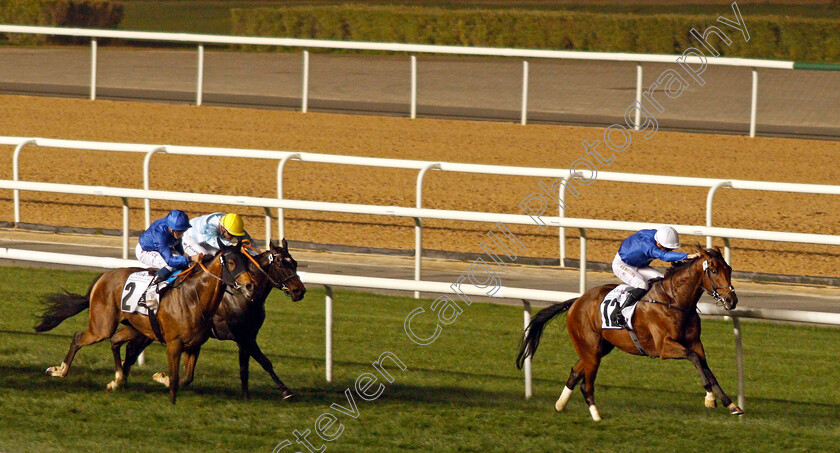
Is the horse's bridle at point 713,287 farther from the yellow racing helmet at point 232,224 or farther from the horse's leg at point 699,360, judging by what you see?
the yellow racing helmet at point 232,224

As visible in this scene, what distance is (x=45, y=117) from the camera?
12.8m

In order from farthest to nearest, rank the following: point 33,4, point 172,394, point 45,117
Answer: point 33,4 → point 45,117 → point 172,394

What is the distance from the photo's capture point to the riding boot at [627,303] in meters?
5.73

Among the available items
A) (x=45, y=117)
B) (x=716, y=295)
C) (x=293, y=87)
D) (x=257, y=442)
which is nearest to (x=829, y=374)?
(x=716, y=295)

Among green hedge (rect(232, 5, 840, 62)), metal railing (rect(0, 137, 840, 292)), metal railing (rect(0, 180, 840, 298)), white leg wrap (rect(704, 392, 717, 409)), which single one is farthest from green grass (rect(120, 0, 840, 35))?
white leg wrap (rect(704, 392, 717, 409))

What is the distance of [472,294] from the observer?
624 cm

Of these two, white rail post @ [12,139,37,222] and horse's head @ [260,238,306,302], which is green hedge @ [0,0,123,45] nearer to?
white rail post @ [12,139,37,222]

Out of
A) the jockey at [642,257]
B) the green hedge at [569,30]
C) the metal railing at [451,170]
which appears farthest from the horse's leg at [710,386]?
the green hedge at [569,30]

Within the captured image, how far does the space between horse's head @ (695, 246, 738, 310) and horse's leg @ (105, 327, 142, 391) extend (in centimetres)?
269

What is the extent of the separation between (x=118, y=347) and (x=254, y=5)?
2685 cm

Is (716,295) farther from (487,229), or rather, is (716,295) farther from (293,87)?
(293,87)

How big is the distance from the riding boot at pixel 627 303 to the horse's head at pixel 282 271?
4.59 feet

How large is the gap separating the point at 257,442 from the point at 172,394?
0.72 metres

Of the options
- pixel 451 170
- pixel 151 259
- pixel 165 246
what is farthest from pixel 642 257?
pixel 451 170
